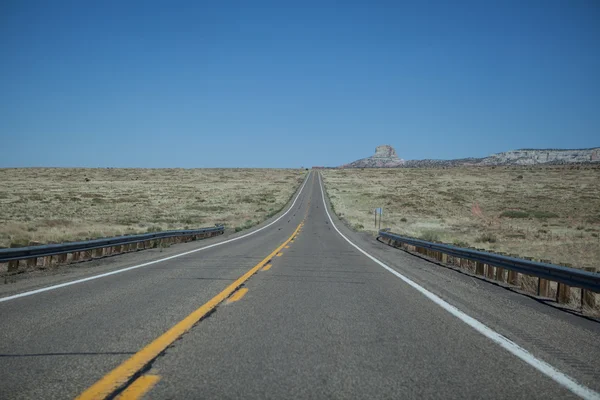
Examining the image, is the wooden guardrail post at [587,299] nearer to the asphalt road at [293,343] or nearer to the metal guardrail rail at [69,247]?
the asphalt road at [293,343]

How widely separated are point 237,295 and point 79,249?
7.08 metres

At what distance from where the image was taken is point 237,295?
285 inches

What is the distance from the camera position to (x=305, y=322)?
5.55m

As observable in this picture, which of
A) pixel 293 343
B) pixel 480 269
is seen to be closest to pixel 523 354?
pixel 293 343

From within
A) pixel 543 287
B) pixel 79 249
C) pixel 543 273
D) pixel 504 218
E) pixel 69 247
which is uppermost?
pixel 543 273

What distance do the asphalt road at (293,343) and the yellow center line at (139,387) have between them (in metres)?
0.01

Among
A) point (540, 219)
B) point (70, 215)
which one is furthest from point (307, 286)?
point (540, 219)

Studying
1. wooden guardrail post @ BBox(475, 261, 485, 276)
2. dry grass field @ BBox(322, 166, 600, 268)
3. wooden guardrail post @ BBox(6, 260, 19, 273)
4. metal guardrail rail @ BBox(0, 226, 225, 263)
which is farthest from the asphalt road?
dry grass field @ BBox(322, 166, 600, 268)

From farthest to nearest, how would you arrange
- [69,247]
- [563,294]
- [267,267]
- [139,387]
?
[69,247] → [267,267] → [563,294] → [139,387]

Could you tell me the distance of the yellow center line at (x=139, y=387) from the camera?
10.5 ft

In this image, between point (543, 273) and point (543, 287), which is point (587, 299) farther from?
point (543, 287)

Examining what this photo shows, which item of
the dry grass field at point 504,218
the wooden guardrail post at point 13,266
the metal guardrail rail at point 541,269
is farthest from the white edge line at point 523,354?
the dry grass field at point 504,218

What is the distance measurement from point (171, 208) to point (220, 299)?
149 feet

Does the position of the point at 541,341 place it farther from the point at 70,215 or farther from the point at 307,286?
the point at 70,215
